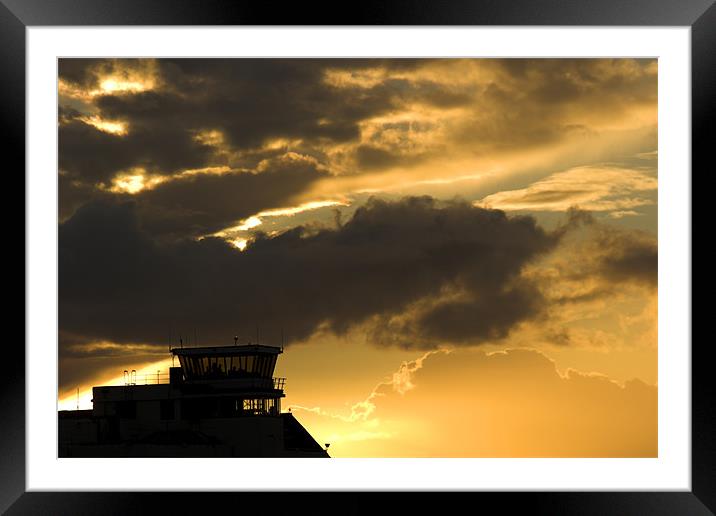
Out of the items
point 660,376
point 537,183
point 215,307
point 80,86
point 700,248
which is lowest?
point 660,376

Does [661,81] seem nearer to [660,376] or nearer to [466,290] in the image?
[660,376]

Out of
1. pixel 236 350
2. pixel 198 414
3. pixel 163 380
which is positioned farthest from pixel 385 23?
pixel 163 380

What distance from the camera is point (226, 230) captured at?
2464 centimetres

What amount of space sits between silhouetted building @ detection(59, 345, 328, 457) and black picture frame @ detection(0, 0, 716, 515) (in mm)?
24955

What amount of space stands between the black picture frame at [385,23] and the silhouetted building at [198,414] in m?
25.0

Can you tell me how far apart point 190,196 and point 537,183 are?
10637 mm

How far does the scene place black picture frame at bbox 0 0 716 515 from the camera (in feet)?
5.90

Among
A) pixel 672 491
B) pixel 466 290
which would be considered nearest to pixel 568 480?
pixel 672 491

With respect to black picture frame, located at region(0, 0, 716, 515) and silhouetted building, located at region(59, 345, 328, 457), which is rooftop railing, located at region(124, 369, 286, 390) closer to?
silhouetted building, located at region(59, 345, 328, 457)

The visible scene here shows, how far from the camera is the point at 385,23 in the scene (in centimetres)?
181

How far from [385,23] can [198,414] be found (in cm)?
2731

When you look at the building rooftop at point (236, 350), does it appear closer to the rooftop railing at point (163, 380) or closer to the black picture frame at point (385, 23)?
the rooftop railing at point (163, 380)

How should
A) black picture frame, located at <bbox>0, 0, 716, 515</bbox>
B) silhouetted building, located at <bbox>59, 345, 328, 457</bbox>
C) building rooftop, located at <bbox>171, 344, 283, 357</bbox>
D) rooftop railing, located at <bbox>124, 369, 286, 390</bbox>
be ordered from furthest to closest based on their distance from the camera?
rooftop railing, located at <bbox>124, 369, 286, 390</bbox>
silhouetted building, located at <bbox>59, 345, 328, 457</bbox>
building rooftop, located at <bbox>171, 344, 283, 357</bbox>
black picture frame, located at <bbox>0, 0, 716, 515</bbox>

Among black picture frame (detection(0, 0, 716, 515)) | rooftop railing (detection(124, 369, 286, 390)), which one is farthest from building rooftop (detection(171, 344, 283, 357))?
black picture frame (detection(0, 0, 716, 515))
